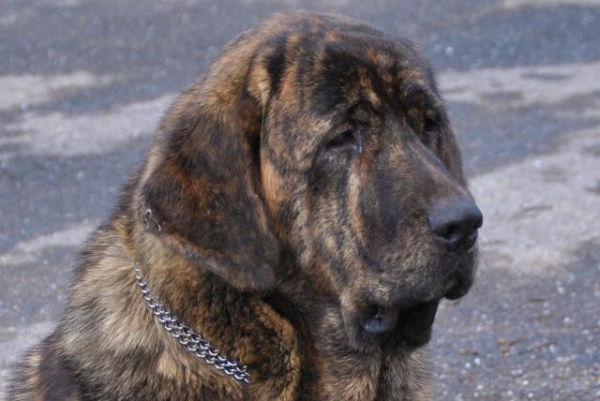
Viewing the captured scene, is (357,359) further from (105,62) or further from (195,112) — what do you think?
(105,62)

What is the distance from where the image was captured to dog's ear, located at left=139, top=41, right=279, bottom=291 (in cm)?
344

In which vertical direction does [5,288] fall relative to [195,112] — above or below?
below

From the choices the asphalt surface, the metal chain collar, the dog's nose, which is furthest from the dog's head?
the asphalt surface

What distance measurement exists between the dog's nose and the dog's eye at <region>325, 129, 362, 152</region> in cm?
37

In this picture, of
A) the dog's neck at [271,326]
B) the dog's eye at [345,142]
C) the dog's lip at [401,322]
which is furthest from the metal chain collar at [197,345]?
the dog's eye at [345,142]

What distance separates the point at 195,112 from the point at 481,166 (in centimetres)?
463

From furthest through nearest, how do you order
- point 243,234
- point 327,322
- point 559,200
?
point 559,200, point 327,322, point 243,234

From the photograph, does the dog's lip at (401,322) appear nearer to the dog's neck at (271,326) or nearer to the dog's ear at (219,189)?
the dog's neck at (271,326)

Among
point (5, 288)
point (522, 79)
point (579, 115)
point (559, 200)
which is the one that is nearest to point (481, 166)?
point (559, 200)

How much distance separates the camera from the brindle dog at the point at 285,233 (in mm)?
3463

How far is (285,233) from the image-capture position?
3.58 m

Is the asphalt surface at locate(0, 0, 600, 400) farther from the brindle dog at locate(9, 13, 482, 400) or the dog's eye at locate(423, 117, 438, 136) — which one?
the dog's eye at locate(423, 117, 438, 136)

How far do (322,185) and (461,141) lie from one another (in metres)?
4.81

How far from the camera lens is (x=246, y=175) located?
352 cm
